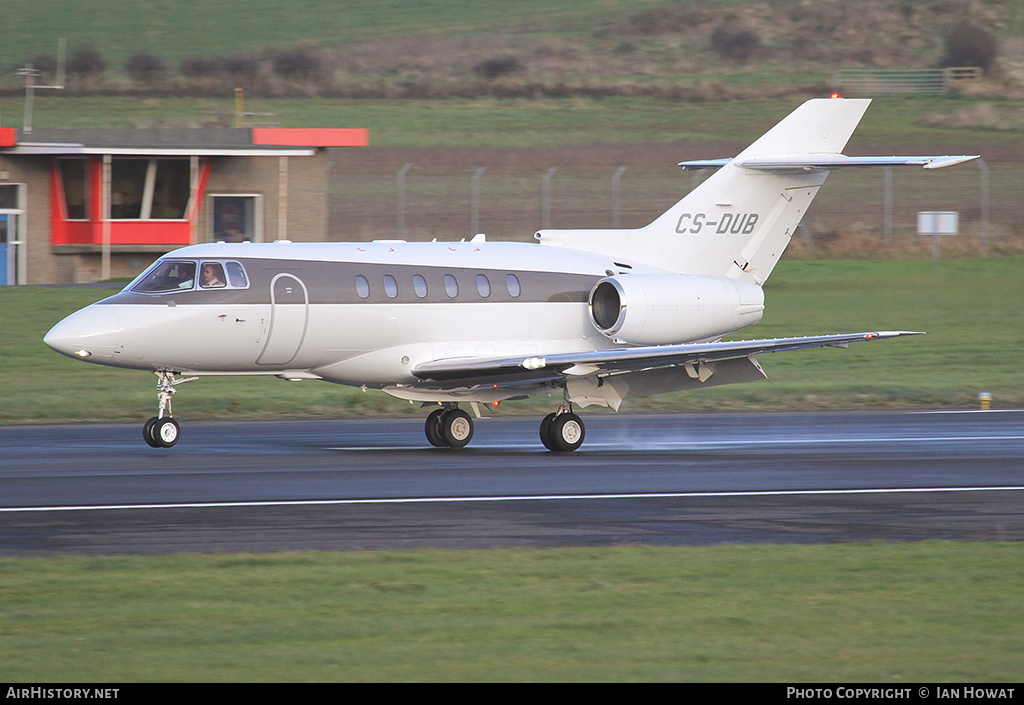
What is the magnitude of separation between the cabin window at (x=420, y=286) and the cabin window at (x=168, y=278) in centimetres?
300

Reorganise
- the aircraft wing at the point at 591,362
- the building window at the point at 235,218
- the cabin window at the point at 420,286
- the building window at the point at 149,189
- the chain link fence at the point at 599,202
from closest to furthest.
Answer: the aircraft wing at the point at 591,362
the cabin window at the point at 420,286
the building window at the point at 149,189
the building window at the point at 235,218
the chain link fence at the point at 599,202

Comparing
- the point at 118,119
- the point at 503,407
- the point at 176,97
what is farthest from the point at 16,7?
the point at 503,407

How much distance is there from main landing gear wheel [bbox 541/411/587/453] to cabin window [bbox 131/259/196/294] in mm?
5146

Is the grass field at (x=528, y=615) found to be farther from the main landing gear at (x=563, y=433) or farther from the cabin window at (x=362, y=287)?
the cabin window at (x=362, y=287)

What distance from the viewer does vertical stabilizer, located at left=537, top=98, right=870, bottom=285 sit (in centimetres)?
2241

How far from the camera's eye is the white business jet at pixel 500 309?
19.1 meters

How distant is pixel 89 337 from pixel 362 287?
12.1 ft

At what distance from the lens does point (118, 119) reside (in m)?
71.9

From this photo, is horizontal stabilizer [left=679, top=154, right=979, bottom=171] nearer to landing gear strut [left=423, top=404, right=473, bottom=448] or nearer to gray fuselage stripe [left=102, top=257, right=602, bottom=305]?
gray fuselage stripe [left=102, top=257, right=602, bottom=305]

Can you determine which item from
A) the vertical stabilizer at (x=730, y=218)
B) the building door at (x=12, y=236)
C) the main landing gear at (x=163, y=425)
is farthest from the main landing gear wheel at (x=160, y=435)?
the building door at (x=12, y=236)

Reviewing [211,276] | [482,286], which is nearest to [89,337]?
[211,276]

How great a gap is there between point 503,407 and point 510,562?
15.9m

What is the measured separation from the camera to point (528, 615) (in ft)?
32.1

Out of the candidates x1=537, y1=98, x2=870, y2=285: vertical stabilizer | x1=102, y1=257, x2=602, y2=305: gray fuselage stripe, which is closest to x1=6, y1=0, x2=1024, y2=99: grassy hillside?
x1=537, y1=98, x2=870, y2=285: vertical stabilizer
